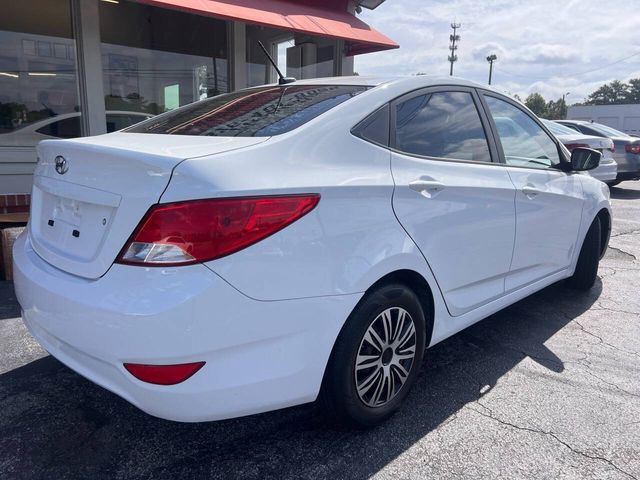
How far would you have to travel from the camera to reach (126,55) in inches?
317

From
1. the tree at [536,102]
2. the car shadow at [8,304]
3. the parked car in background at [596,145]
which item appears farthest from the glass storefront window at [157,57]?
the tree at [536,102]

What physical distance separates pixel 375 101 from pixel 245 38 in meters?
6.81

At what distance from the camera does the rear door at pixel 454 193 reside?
2.39 m

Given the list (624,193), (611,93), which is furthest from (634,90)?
(624,193)

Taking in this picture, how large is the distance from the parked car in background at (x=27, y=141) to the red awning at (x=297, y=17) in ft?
7.73

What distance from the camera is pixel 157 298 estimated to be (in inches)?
66.2

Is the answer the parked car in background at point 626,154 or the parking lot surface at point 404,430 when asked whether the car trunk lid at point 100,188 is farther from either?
the parked car in background at point 626,154

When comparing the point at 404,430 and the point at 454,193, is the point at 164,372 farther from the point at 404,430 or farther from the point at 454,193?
the point at 454,193

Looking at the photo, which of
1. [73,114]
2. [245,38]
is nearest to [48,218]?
[73,114]

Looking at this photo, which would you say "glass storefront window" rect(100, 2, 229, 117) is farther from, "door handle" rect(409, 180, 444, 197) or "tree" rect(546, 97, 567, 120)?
"tree" rect(546, 97, 567, 120)

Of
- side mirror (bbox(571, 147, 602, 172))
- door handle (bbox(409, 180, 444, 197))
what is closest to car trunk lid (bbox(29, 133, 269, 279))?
door handle (bbox(409, 180, 444, 197))

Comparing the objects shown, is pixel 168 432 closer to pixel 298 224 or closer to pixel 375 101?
pixel 298 224

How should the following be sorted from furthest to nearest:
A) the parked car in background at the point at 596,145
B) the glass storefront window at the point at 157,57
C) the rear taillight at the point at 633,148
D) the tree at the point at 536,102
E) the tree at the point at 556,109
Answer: the tree at the point at 536,102 < the tree at the point at 556,109 < the rear taillight at the point at 633,148 < the parked car in background at the point at 596,145 < the glass storefront window at the point at 157,57

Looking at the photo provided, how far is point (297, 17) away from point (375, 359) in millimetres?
6219
